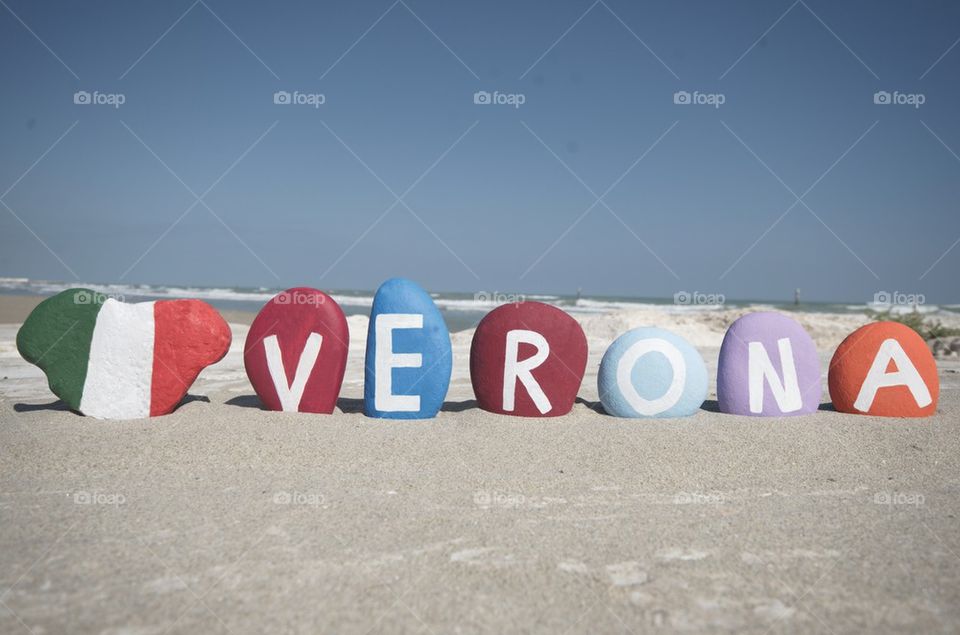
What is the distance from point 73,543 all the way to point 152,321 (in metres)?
3.03

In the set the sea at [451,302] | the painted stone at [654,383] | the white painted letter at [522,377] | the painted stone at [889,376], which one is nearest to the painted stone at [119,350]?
the white painted letter at [522,377]

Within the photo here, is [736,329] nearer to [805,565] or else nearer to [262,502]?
[805,565]

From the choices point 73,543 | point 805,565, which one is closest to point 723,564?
point 805,565

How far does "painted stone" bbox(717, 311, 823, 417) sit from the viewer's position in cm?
584

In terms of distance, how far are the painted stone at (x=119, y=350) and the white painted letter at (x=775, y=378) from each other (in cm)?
481

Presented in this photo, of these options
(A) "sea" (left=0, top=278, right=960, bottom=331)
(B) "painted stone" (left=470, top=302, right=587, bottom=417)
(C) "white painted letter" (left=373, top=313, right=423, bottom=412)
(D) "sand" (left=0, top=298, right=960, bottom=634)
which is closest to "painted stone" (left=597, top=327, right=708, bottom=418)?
(D) "sand" (left=0, top=298, right=960, bottom=634)

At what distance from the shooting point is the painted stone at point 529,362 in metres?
5.65

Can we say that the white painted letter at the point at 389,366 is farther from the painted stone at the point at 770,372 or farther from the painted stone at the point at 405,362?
the painted stone at the point at 770,372

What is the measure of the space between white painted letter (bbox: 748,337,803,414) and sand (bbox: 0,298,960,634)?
0.31m

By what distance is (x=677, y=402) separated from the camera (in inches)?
225
